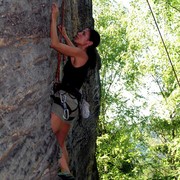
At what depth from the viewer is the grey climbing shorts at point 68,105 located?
5168mm

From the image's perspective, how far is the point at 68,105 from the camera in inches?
209

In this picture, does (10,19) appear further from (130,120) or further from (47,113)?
(130,120)

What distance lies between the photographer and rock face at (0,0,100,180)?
425cm

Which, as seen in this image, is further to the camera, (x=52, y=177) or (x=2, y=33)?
(x=52, y=177)

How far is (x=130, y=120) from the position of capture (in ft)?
83.5

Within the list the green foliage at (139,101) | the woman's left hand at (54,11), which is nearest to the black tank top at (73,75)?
the woman's left hand at (54,11)

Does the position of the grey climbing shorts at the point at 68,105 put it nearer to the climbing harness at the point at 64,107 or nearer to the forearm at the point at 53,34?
the climbing harness at the point at 64,107

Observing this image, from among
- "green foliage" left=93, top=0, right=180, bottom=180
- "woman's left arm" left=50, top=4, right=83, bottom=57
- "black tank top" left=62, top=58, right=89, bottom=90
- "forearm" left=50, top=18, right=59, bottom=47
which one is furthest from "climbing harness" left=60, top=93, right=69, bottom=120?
"green foliage" left=93, top=0, right=180, bottom=180

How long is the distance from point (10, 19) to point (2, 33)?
0.22 meters

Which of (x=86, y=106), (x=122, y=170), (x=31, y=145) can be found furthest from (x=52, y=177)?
(x=122, y=170)

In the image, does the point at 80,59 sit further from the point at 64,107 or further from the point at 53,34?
the point at 64,107

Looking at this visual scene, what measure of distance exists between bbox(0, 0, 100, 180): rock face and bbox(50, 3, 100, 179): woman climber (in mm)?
123

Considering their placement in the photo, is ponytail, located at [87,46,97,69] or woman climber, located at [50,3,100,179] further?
ponytail, located at [87,46,97,69]

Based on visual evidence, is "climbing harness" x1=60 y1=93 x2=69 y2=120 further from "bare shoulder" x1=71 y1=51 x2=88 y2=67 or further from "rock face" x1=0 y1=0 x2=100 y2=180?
"bare shoulder" x1=71 y1=51 x2=88 y2=67
